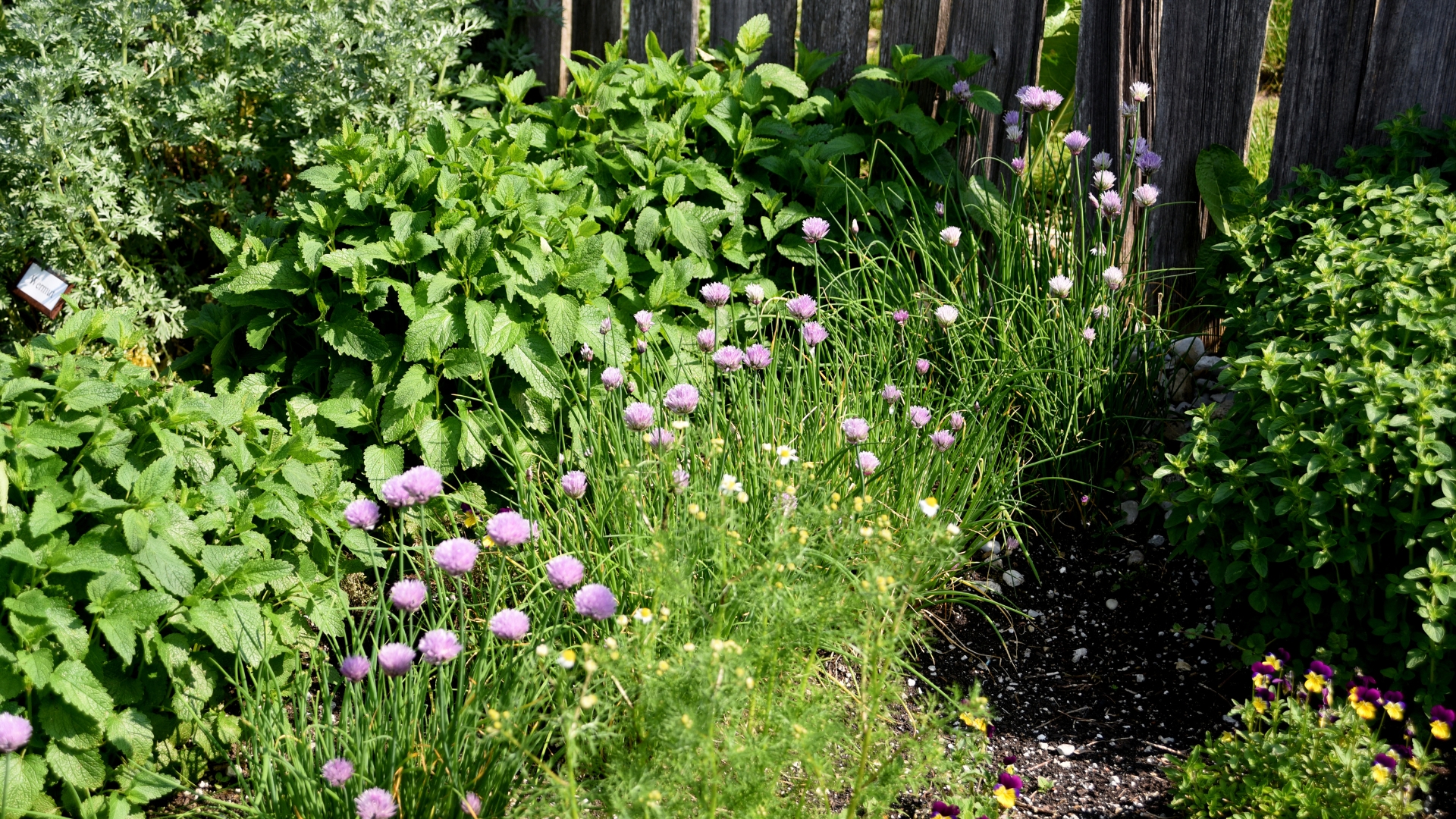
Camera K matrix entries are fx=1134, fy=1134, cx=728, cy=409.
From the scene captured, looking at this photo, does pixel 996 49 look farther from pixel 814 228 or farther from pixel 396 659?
pixel 396 659

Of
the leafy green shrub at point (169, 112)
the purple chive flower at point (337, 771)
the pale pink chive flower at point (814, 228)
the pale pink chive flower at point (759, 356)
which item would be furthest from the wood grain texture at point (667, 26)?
the purple chive flower at point (337, 771)

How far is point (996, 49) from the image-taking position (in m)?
3.70

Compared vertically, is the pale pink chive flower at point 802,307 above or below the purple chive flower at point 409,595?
above

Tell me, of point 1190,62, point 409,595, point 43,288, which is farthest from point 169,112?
point 1190,62

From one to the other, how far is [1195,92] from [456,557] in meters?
2.75

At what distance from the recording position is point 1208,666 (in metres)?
2.72

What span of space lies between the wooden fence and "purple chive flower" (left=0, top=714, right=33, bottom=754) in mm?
3106

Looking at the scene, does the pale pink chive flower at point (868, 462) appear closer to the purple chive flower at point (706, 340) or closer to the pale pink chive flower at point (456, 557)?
the purple chive flower at point (706, 340)

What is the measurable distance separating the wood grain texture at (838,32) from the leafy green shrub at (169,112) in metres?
1.18

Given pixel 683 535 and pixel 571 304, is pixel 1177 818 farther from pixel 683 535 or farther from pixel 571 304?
pixel 571 304

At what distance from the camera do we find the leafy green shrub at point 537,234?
296cm

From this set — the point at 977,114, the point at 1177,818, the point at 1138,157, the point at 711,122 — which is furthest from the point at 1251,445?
the point at 711,122

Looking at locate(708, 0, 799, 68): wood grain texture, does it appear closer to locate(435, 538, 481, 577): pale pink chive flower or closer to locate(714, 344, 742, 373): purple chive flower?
locate(714, 344, 742, 373): purple chive flower

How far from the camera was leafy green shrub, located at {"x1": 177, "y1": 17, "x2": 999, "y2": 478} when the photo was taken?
9.72 ft
